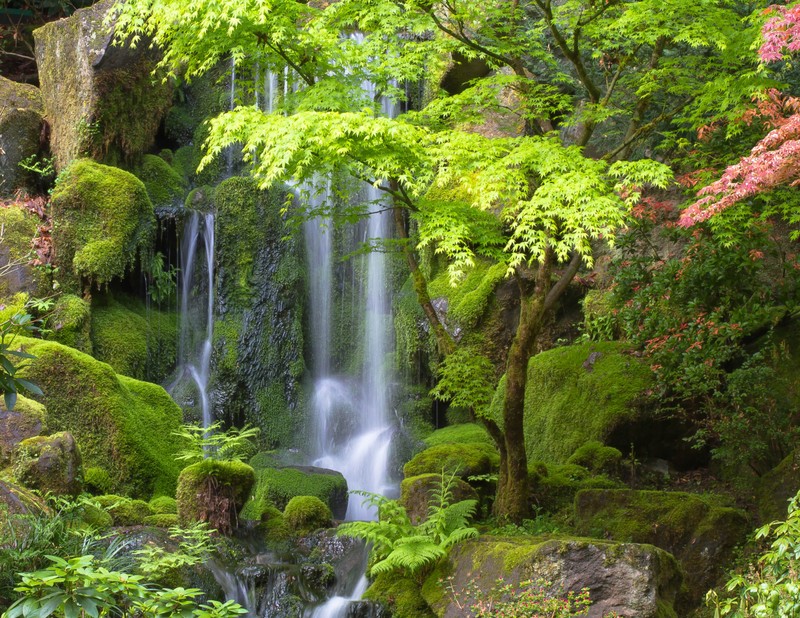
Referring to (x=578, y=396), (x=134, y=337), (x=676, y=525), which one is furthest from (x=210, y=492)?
(x=134, y=337)

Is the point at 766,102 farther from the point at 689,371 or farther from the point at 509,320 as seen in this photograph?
the point at 509,320

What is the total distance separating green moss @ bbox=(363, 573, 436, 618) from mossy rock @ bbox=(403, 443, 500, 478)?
1765mm

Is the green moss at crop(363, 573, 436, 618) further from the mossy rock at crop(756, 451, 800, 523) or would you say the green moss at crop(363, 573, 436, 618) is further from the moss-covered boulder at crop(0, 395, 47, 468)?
the moss-covered boulder at crop(0, 395, 47, 468)

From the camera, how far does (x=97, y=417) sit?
35.9 feet

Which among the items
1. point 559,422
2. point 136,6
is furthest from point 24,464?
point 559,422

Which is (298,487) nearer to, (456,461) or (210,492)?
(210,492)

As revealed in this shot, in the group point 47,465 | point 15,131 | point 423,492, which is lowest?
point 423,492

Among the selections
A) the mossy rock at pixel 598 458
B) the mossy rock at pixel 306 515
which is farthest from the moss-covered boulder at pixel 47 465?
the mossy rock at pixel 598 458

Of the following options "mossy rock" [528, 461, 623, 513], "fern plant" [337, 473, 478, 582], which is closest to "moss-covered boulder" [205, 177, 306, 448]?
"mossy rock" [528, 461, 623, 513]

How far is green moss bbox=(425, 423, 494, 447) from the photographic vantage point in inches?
534

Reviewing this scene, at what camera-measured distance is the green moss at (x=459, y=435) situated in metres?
13.6

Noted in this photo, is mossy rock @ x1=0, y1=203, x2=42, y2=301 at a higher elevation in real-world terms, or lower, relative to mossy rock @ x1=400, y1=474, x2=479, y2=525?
higher

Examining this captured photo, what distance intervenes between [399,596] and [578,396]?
14.7 ft

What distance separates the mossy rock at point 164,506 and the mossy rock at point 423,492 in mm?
3019
